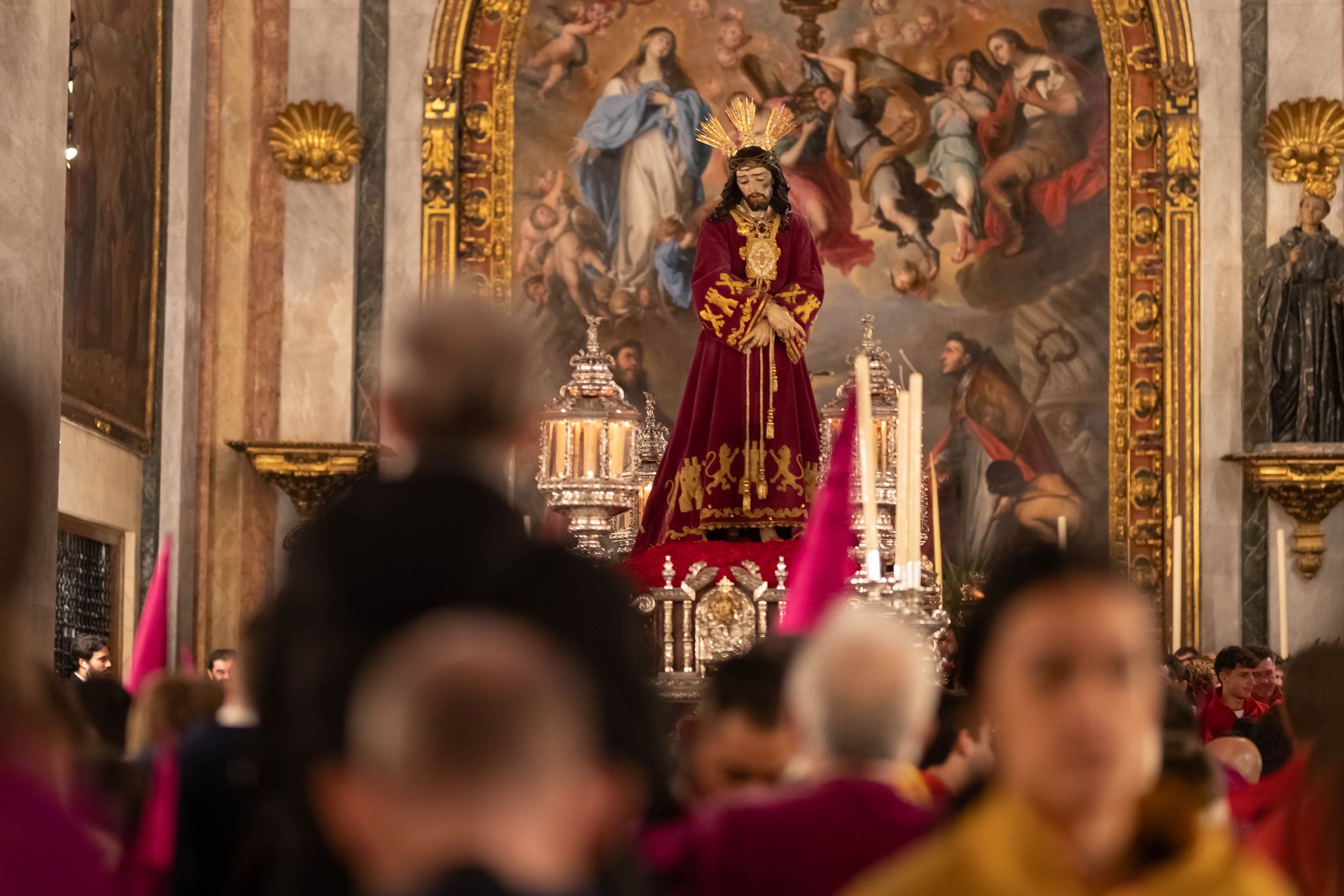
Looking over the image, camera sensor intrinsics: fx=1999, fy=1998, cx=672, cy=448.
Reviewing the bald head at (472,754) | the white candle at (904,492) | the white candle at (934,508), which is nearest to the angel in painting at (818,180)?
the white candle at (934,508)

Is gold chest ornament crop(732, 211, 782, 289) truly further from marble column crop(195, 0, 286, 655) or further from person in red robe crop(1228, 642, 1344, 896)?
person in red robe crop(1228, 642, 1344, 896)

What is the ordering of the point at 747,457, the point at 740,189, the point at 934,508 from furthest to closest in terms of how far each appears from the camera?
the point at 934,508 → the point at 740,189 → the point at 747,457

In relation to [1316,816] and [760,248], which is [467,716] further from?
[760,248]

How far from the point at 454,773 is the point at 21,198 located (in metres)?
8.03

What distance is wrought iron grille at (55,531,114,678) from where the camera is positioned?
13.3m

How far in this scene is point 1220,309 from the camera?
15531mm

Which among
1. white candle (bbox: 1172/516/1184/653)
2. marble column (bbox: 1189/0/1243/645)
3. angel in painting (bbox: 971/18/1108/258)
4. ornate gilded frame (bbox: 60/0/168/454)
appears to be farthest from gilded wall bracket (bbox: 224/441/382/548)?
marble column (bbox: 1189/0/1243/645)

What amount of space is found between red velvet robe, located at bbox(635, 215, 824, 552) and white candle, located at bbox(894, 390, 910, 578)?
164 inches

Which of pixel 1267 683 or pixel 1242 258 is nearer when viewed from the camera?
pixel 1267 683

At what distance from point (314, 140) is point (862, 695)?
44.3 ft

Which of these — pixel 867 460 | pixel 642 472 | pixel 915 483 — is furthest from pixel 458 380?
pixel 642 472

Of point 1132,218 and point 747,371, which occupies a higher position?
point 1132,218

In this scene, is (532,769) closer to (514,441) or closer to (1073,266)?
(514,441)

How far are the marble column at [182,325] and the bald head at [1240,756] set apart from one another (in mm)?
10733
